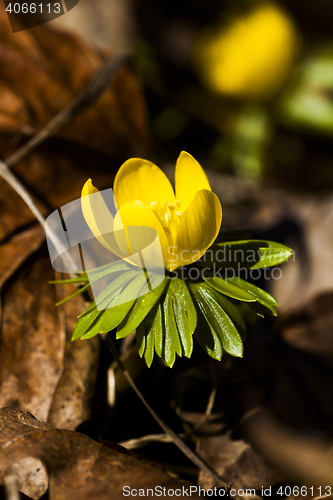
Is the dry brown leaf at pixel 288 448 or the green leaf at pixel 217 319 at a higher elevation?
the green leaf at pixel 217 319

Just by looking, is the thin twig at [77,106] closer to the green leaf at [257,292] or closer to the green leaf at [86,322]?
the green leaf at [86,322]

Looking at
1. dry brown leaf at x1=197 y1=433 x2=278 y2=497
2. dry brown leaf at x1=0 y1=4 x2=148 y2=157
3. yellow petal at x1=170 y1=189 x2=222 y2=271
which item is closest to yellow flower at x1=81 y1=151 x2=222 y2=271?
yellow petal at x1=170 y1=189 x2=222 y2=271

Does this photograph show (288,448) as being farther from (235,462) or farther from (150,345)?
(150,345)

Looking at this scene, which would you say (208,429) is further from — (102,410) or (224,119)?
(224,119)

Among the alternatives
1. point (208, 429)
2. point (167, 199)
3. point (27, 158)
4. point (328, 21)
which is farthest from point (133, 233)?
point (328, 21)

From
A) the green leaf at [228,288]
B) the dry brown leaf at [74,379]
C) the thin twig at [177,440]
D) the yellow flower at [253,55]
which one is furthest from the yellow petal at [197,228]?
the yellow flower at [253,55]

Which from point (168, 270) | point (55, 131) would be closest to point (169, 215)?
point (168, 270)

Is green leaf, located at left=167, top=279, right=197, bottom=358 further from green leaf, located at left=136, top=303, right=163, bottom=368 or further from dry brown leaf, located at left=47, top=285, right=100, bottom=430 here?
dry brown leaf, located at left=47, top=285, right=100, bottom=430
